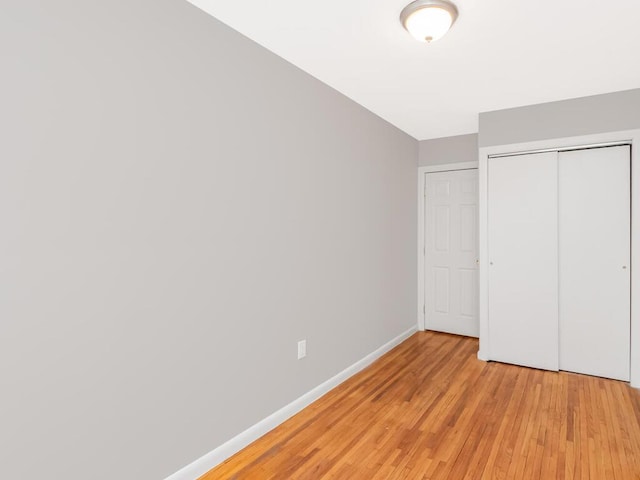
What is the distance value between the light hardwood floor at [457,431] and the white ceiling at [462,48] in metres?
2.44

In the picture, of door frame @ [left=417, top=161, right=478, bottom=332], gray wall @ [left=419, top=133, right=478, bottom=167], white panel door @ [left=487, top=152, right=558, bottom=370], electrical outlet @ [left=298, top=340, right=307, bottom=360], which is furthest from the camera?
door frame @ [left=417, top=161, right=478, bottom=332]

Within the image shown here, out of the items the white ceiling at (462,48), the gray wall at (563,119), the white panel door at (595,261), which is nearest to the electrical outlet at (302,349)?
the white ceiling at (462,48)

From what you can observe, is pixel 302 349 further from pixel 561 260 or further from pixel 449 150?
pixel 449 150

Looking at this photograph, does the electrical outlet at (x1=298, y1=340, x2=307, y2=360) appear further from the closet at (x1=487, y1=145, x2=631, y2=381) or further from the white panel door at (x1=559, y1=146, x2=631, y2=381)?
the white panel door at (x1=559, y1=146, x2=631, y2=381)

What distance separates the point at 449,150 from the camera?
179 inches

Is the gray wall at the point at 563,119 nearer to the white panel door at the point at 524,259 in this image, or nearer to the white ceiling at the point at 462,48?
the white ceiling at the point at 462,48

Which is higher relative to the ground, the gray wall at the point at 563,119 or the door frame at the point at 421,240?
the gray wall at the point at 563,119

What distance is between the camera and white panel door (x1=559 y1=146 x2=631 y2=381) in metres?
3.18

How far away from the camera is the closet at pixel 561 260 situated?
320cm

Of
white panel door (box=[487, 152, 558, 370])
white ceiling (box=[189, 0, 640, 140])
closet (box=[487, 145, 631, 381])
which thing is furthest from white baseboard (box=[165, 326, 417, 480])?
white ceiling (box=[189, 0, 640, 140])

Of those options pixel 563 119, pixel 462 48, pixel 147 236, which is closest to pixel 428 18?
pixel 462 48

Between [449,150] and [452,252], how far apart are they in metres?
1.24

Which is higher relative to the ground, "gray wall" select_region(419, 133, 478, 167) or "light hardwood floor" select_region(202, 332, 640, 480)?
"gray wall" select_region(419, 133, 478, 167)

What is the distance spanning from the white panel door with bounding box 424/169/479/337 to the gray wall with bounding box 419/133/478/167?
0.51ft
